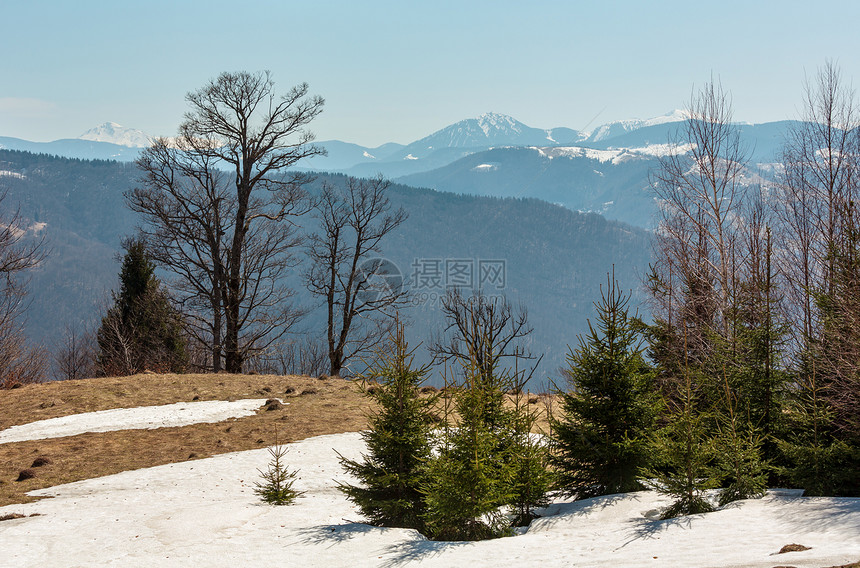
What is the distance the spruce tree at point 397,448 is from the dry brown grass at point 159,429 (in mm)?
2377

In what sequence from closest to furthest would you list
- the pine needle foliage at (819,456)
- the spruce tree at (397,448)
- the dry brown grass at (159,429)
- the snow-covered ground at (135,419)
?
the pine needle foliage at (819,456) → the spruce tree at (397,448) → the dry brown grass at (159,429) → the snow-covered ground at (135,419)

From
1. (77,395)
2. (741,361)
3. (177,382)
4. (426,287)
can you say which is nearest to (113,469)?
(77,395)

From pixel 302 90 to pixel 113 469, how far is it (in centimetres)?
1678

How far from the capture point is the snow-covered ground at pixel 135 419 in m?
14.6

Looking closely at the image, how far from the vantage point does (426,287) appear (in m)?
105

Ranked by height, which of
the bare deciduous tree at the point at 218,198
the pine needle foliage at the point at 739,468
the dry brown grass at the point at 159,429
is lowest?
the dry brown grass at the point at 159,429

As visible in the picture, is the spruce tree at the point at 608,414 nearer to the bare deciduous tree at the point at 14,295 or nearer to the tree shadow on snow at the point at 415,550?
the tree shadow on snow at the point at 415,550

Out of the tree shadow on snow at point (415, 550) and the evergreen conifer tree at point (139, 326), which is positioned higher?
the evergreen conifer tree at point (139, 326)

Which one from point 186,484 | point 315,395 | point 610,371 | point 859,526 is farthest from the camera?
point 315,395

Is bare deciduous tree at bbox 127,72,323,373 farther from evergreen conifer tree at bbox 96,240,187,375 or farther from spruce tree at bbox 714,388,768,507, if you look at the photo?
spruce tree at bbox 714,388,768,507

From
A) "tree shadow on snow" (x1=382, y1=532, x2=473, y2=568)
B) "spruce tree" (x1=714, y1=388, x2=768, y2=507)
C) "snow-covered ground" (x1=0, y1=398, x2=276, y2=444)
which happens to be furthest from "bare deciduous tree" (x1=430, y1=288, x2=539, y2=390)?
"snow-covered ground" (x1=0, y1=398, x2=276, y2=444)

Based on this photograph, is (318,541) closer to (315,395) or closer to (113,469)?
(113,469)

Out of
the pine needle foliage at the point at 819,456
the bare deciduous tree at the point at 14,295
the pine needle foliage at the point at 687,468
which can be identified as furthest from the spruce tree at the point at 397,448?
the bare deciduous tree at the point at 14,295

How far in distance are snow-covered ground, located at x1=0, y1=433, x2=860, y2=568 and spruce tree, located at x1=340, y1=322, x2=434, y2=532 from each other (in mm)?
409
